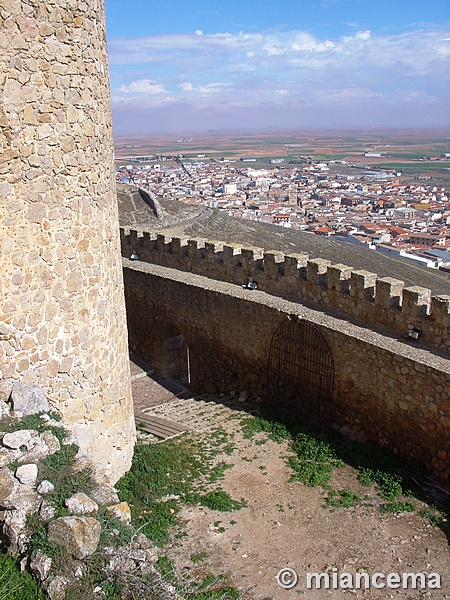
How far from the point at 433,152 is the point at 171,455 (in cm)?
14135

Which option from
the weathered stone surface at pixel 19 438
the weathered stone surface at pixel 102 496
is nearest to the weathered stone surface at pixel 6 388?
the weathered stone surface at pixel 19 438

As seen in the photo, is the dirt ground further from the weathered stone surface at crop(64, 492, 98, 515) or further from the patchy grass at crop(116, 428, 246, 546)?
the weathered stone surface at crop(64, 492, 98, 515)

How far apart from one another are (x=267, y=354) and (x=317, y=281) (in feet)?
4.12

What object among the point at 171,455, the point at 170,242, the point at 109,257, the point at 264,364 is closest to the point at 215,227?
the point at 170,242

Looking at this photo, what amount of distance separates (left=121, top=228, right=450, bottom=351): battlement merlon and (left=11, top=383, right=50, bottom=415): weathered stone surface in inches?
173

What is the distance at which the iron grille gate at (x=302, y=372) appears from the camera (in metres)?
7.85

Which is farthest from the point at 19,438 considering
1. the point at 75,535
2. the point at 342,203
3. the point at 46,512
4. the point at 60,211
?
the point at 342,203

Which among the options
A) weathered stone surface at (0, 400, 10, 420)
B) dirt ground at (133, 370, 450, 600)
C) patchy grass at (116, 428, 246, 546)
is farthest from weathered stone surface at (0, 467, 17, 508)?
dirt ground at (133, 370, 450, 600)

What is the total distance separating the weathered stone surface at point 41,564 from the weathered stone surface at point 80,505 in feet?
1.24

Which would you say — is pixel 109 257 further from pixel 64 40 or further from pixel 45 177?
pixel 64 40

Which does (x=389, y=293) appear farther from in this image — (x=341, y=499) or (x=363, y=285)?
(x=341, y=499)

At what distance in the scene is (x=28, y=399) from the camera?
471 centimetres

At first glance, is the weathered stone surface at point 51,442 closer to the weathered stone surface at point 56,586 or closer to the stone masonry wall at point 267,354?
the weathered stone surface at point 56,586

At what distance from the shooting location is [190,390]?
10148 mm
